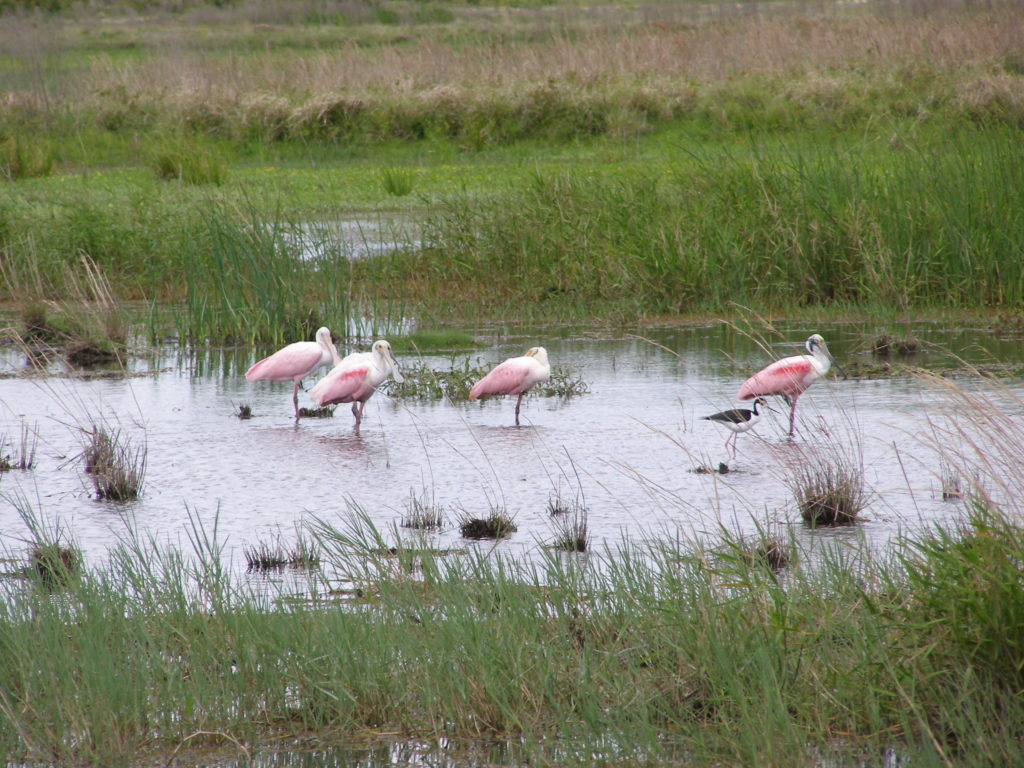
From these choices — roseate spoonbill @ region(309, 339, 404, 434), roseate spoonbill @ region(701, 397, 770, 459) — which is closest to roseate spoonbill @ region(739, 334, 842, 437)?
roseate spoonbill @ region(701, 397, 770, 459)

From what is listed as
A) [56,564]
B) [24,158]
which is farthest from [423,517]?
[24,158]

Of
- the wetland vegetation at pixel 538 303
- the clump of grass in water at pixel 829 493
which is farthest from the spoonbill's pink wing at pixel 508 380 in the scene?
the clump of grass in water at pixel 829 493

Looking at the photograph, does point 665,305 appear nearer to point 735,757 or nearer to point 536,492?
point 536,492

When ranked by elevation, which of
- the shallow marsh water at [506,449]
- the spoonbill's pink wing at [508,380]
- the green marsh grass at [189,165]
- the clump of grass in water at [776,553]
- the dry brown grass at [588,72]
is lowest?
the shallow marsh water at [506,449]

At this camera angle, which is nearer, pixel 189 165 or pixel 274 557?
pixel 274 557

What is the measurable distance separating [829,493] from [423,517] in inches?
75.6

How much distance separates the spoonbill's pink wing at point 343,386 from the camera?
9.39 metres

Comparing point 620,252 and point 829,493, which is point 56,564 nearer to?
point 829,493

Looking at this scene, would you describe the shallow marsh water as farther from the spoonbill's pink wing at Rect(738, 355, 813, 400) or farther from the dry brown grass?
the dry brown grass

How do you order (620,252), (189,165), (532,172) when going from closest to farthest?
(620,252) < (532,172) < (189,165)

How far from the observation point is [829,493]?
619cm

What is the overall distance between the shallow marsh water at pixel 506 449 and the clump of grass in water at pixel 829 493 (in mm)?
81

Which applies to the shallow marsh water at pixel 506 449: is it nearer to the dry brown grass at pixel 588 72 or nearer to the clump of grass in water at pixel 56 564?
the clump of grass in water at pixel 56 564

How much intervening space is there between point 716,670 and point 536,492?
343 centimetres
